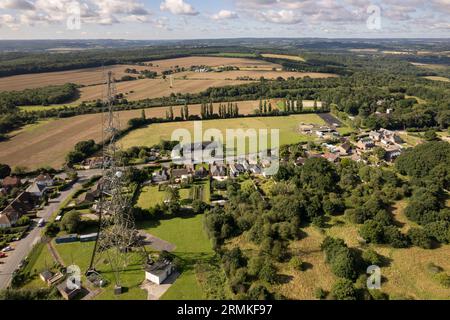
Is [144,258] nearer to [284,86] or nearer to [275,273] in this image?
[275,273]

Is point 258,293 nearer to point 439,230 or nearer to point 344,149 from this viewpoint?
point 439,230

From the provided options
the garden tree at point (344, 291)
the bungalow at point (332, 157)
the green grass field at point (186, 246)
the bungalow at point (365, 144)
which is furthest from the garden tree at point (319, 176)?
the garden tree at point (344, 291)

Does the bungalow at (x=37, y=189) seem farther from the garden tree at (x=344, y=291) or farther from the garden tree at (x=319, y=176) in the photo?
the garden tree at (x=344, y=291)

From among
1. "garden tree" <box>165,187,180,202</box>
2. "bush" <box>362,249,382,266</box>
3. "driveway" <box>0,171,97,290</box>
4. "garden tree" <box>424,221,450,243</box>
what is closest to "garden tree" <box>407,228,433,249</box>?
"garden tree" <box>424,221,450,243</box>

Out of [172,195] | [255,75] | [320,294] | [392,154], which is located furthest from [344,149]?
[255,75]

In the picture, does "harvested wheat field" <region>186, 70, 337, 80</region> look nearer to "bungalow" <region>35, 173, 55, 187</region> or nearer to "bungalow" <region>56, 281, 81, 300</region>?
"bungalow" <region>35, 173, 55, 187</region>

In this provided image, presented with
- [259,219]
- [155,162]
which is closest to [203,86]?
[155,162]
